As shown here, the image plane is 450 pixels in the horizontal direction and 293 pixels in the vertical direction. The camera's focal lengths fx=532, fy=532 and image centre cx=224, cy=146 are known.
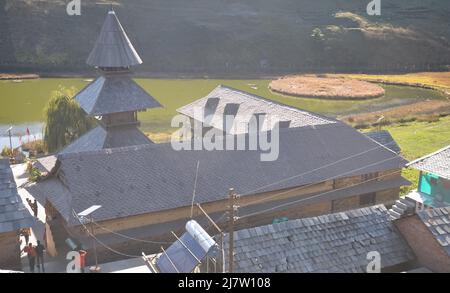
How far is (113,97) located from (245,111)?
32.8 ft

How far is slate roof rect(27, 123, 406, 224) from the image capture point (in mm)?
22562

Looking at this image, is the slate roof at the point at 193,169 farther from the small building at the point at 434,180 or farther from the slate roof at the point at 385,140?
the small building at the point at 434,180

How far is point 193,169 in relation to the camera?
2484cm

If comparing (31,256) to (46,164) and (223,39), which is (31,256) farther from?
(223,39)

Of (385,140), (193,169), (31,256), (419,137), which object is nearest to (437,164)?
(385,140)

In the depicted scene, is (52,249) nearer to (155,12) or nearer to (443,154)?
(443,154)

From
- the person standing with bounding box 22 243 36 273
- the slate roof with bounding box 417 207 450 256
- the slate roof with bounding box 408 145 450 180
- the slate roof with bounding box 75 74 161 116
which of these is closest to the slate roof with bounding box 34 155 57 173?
the slate roof with bounding box 75 74 161 116

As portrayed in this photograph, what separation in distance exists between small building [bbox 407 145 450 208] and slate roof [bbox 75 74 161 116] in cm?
1399

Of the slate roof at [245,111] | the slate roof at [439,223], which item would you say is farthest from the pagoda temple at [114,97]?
the slate roof at [439,223]

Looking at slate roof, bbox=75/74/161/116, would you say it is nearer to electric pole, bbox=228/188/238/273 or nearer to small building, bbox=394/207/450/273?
electric pole, bbox=228/188/238/273

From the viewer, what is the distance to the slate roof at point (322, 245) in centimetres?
1644

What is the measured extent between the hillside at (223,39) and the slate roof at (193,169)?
58867 millimetres

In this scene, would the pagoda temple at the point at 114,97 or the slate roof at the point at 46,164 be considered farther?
the pagoda temple at the point at 114,97
